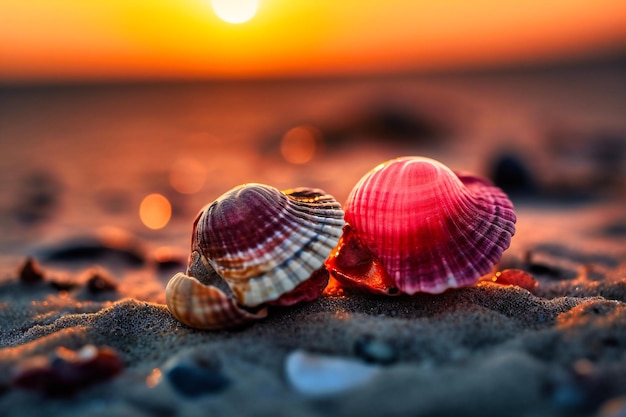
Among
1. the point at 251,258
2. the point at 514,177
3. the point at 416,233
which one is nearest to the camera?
the point at 251,258

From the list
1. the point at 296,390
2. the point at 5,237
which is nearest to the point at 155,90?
the point at 5,237

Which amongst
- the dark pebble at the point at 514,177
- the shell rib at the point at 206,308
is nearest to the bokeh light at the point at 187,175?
the dark pebble at the point at 514,177

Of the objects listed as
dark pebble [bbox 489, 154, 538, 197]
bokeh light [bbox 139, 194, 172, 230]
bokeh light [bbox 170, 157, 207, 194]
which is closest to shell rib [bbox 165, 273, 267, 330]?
bokeh light [bbox 139, 194, 172, 230]

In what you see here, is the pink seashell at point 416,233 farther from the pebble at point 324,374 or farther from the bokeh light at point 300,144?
the bokeh light at point 300,144

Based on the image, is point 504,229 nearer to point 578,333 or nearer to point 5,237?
point 578,333

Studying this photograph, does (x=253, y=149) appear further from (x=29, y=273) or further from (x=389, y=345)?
(x=389, y=345)

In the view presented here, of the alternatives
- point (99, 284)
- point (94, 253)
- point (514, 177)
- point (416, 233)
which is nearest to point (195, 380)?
point (416, 233)

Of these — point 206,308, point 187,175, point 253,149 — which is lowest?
point 206,308
